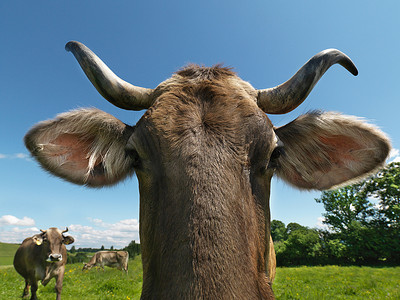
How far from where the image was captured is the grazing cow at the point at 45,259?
10320mm

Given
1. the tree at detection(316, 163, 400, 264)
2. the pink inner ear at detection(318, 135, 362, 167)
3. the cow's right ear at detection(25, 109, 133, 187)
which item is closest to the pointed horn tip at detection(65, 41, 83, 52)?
the cow's right ear at detection(25, 109, 133, 187)

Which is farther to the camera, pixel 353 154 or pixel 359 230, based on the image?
pixel 359 230

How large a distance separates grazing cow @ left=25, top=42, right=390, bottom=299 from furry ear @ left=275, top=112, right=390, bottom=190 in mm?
12

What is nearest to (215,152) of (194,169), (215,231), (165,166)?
(194,169)

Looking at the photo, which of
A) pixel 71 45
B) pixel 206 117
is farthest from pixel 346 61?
pixel 71 45

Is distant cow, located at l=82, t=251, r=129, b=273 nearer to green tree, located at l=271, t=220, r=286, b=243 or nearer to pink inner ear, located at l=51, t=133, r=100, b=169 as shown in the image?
pink inner ear, located at l=51, t=133, r=100, b=169

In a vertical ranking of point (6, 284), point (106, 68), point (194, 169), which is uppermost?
point (106, 68)

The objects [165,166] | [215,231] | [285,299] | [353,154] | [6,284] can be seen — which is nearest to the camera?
[215,231]

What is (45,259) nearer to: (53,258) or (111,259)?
(53,258)

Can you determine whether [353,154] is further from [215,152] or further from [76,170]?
[76,170]

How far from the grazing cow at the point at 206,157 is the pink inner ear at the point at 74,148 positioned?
1cm

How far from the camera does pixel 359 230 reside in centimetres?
3456

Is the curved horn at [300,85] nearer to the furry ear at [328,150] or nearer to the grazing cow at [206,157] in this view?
the grazing cow at [206,157]

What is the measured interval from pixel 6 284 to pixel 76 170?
13.5 meters
